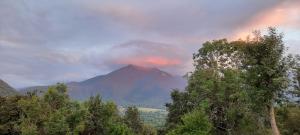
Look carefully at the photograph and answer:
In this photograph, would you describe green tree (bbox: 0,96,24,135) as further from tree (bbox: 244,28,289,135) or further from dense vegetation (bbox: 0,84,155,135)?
tree (bbox: 244,28,289,135)

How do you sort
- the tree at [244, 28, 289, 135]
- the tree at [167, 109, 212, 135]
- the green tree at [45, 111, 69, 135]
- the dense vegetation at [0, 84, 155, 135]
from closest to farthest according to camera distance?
the tree at [244, 28, 289, 135] → the tree at [167, 109, 212, 135] → the green tree at [45, 111, 69, 135] → the dense vegetation at [0, 84, 155, 135]

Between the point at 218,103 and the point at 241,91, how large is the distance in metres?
9.12

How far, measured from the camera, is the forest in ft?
131

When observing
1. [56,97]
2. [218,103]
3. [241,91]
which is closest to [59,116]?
[56,97]

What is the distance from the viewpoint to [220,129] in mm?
65188

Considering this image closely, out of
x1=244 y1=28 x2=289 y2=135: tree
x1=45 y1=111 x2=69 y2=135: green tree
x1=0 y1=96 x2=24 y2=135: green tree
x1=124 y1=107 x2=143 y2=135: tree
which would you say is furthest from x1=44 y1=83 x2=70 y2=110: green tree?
x1=244 y1=28 x2=289 y2=135: tree

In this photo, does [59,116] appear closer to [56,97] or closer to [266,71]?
[56,97]

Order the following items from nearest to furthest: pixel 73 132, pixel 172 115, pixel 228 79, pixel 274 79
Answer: pixel 274 79
pixel 228 79
pixel 73 132
pixel 172 115

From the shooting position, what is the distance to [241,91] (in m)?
53.2

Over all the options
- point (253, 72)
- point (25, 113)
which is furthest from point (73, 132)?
point (253, 72)

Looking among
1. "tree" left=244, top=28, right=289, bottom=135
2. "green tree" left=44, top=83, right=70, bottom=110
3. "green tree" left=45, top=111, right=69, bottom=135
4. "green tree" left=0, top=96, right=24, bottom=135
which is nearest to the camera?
"tree" left=244, top=28, right=289, bottom=135

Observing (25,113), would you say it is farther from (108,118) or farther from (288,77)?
(288,77)

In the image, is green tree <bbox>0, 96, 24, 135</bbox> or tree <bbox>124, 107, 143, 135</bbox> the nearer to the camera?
green tree <bbox>0, 96, 24, 135</bbox>

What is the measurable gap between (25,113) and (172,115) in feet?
122
